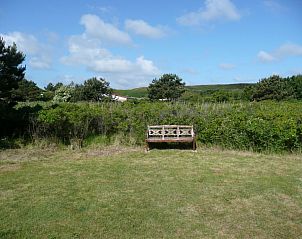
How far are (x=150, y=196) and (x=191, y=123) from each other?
208 inches

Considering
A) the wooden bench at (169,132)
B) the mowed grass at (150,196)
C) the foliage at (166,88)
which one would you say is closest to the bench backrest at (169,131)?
the wooden bench at (169,132)

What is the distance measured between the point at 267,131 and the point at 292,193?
12.4ft

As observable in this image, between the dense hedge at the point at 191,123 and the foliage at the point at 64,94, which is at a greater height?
the foliage at the point at 64,94

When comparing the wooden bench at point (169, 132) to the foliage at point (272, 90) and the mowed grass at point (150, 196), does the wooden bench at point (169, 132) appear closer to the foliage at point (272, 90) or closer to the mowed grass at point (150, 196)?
the mowed grass at point (150, 196)

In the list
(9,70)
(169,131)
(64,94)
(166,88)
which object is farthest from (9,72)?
(166,88)

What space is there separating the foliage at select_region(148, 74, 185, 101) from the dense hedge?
22267 millimetres

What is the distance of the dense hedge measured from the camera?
932 cm

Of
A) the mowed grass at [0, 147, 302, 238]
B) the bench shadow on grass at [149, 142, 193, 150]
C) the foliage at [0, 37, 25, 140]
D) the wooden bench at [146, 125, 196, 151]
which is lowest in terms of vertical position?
the mowed grass at [0, 147, 302, 238]

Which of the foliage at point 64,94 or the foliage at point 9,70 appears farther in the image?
the foliage at point 64,94

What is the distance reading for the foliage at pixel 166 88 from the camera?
33.9 meters

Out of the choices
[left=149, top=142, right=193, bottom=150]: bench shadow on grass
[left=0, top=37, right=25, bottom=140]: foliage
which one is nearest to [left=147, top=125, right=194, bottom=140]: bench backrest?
[left=149, top=142, right=193, bottom=150]: bench shadow on grass

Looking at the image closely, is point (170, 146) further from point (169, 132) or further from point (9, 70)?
point (9, 70)

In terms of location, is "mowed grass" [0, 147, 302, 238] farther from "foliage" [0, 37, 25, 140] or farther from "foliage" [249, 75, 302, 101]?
"foliage" [249, 75, 302, 101]

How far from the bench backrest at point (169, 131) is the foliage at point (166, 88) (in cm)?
2330
